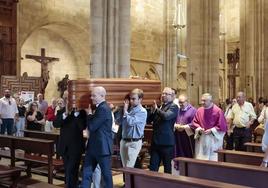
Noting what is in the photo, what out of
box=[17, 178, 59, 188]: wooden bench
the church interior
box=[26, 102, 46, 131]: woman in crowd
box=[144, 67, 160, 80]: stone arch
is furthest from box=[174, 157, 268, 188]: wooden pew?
box=[144, 67, 160, 80]: stone arch

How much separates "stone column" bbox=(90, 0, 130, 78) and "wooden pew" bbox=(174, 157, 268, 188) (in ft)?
17.9

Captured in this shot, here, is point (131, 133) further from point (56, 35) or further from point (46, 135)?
point (56, 35)

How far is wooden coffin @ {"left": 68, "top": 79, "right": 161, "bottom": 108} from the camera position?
18.5ft

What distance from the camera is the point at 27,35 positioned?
16.0 meters

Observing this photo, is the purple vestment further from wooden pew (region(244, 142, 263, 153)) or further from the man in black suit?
the man in black suit

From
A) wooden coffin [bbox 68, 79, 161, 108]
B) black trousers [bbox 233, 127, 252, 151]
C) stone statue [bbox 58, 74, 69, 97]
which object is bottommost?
black trousers [bbox 233, 127, 252, 151]

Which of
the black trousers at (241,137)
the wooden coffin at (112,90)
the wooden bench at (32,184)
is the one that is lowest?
the wooden bench at (32,184)

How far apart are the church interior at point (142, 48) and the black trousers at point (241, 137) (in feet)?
2.57

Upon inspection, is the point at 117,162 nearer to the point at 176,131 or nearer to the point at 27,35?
the point at 176,131

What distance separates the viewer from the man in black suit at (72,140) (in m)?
5.92

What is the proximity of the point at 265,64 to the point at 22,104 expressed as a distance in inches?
395

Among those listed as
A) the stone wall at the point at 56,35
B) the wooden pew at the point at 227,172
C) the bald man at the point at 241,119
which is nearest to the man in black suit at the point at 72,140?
the wooden pew at the point at 227,172

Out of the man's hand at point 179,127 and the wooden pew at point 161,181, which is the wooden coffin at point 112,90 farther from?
the wooden pew at point 161,181

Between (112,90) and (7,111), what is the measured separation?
21.4ft
